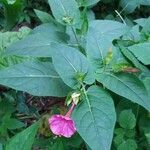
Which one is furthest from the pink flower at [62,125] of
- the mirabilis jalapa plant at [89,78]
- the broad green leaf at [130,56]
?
the broad green leaf at [130,56]

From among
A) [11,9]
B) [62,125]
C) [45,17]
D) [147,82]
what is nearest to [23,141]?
[62,125]

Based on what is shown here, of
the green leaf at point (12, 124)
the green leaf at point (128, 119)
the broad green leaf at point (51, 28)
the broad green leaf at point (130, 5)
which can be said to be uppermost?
the broad green leaf at point (51, 28)

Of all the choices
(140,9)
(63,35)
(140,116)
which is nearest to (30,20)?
(140,9)

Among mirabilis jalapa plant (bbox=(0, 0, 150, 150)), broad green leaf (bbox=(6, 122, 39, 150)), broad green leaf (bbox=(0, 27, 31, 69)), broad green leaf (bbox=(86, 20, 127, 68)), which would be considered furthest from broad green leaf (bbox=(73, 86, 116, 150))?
broad green leaf (bbox=(0, 27, 31, 69))

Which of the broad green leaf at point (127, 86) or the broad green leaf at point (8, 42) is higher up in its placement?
the broad green leaf at point (127, 86)

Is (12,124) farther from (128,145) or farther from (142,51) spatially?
(142,51)

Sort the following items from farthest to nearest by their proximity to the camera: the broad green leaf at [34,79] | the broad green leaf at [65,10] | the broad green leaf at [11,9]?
the broad green leaf at [11,9] < the broad green leaf at [65,10] < the broad green leaf at [34,79]

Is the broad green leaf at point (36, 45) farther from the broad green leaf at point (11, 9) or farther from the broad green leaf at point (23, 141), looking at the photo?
the broad green leaf at point (11, 9)
